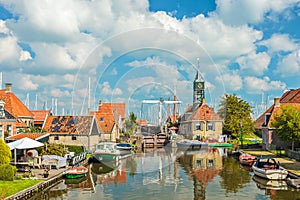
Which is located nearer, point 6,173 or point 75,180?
point 6,173

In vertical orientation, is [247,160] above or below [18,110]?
below

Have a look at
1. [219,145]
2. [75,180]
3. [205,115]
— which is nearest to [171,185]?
[75,180]

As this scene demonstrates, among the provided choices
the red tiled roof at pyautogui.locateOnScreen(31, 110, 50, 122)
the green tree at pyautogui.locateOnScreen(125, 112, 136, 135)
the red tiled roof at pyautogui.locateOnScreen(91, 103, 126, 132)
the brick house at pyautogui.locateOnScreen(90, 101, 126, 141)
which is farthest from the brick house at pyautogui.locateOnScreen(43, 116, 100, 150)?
the green tree at pyautogui.locateOnScreen(125, 112, 136, 135)

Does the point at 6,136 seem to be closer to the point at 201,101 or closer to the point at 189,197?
the point at 189,197

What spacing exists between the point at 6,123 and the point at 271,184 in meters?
27.4

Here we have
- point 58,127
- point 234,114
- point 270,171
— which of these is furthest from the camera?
point 234,114

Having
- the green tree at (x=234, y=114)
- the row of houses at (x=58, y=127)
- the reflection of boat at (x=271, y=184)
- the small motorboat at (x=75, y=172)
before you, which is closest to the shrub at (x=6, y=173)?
the small motorboat at (x=75, y=172)

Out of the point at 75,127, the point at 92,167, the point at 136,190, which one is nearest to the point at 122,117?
the point at 75,127

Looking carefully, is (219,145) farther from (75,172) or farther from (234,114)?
(75,172)

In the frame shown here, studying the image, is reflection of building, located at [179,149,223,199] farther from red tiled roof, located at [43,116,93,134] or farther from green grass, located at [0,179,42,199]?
red tiled roof, located at [43,116,93,134]

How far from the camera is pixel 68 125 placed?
166ft

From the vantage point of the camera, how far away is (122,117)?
260ft

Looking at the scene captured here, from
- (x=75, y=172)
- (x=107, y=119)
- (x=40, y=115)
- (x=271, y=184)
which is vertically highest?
(x=40, y=115)

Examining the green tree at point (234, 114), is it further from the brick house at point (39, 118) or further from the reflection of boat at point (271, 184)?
the reflection of boat at point (271, 184)
